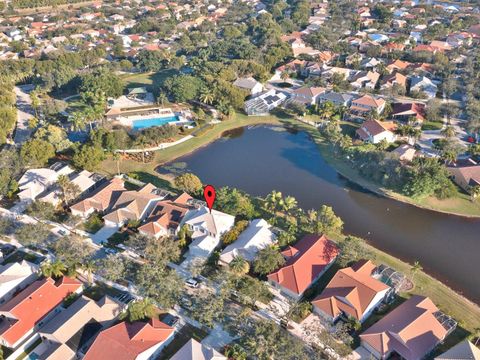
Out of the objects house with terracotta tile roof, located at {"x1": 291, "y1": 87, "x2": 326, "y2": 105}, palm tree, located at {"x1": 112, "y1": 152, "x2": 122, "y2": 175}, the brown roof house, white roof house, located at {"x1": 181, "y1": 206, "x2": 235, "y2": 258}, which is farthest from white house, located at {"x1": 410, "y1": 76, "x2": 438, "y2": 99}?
palm tree, located at {"x1": 112, "y1": 152, "x2": 122, "y2": 175}

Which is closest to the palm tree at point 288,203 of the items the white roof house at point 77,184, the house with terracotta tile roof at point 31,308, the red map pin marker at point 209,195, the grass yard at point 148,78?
the red map pin marker at point 209,195

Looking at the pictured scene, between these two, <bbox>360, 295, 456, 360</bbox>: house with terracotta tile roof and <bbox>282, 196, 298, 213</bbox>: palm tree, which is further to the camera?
<bbox>282, 196, 298, 213</bbox>: palm tree

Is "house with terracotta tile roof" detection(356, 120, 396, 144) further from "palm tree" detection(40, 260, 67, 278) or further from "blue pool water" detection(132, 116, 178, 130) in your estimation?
"palm tree" detection(40, 260, 67, 278)

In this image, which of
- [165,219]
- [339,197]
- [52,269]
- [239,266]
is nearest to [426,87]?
[339,197]

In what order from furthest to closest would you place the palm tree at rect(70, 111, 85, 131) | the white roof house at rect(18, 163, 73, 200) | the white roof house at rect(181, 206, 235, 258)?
1. the palm tree at rect(70, 111, 85, 131)
2. the white roof house at rect(18, 163, 73, 200)
3. the white roof house at rect(181, 206, 235, 258)

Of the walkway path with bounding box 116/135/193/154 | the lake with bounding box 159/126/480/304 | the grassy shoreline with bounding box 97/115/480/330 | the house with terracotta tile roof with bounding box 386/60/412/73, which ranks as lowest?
the lake with bounding box 159/126/480/304

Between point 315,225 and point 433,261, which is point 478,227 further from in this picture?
point 315,225
